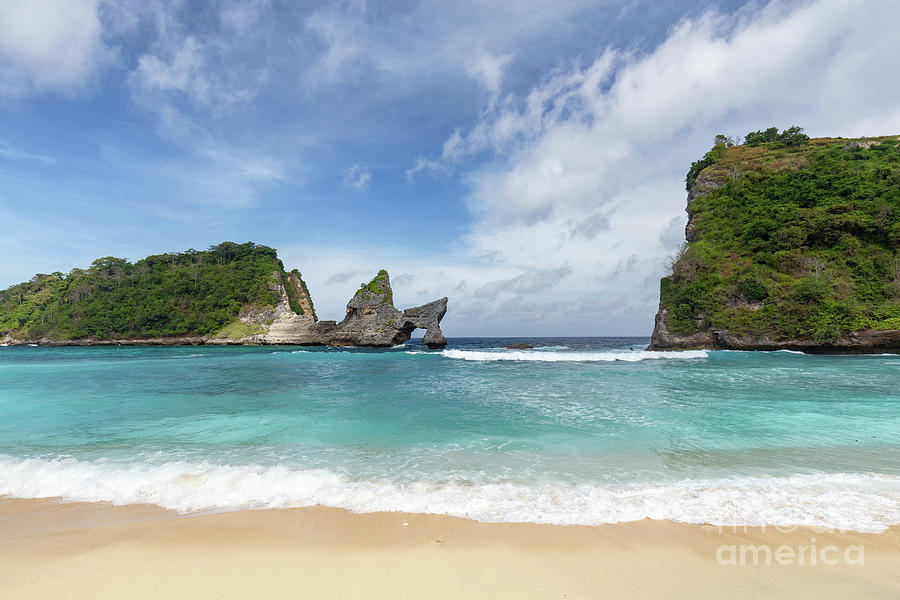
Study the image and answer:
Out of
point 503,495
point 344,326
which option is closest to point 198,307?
point 344,326

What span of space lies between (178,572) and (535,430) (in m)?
6.12

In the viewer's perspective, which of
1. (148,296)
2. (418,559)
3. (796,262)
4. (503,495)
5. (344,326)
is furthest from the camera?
(148,296)

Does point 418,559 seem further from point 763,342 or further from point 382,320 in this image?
point 382,320

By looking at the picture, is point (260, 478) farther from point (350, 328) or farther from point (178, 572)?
point (350, 328)

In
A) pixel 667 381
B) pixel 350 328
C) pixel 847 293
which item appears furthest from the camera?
pixel 350 328

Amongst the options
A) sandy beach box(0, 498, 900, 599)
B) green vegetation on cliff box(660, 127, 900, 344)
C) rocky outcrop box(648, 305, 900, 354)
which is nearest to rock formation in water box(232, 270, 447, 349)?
rocky outcrop box(648, 305, 900, 354)

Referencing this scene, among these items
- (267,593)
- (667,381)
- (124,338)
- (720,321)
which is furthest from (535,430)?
(124,338)

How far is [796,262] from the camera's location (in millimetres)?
32250

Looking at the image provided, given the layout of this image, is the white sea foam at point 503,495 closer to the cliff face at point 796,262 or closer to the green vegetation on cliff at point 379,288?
the cliff face at point 796,262

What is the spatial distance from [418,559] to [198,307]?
74124 mm

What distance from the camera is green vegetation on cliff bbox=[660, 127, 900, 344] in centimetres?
2866

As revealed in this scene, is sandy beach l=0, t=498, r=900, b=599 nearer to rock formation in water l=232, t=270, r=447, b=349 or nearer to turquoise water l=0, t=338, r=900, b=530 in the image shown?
turquoise water l=0, t=338, r=900, b=530

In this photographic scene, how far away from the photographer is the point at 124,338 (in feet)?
201

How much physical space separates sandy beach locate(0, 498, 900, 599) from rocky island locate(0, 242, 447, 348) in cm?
4213
